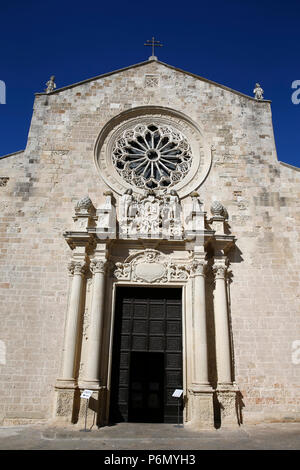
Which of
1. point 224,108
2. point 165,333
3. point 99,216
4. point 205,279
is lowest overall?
point 165,333

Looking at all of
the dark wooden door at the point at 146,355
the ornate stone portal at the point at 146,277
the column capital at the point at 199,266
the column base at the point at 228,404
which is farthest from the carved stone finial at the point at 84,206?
the column base at the point at 228,404

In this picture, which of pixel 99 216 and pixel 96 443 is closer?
pixel 96 443

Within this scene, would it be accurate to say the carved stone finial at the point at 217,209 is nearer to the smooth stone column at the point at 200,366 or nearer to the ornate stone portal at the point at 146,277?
the ornate stone portal at the point at 146,277

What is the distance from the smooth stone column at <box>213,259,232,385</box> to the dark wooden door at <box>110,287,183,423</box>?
98 cm

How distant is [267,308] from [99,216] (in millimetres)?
5179

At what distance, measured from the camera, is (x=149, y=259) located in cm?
972

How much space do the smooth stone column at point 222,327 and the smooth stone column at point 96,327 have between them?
2.92 metres

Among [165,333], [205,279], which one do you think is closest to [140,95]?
[205,279]

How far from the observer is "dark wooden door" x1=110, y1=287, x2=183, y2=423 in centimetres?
872

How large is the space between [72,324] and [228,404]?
13.7 ft

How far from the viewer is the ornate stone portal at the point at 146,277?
8305mm

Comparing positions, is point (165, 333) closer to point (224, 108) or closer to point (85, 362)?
point (85, 362)

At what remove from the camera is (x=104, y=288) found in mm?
9211

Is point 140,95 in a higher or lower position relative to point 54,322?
higher
